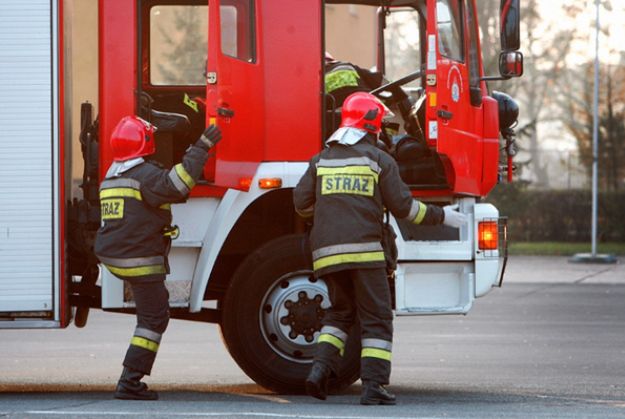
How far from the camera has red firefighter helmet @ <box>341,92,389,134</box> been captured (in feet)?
27.9

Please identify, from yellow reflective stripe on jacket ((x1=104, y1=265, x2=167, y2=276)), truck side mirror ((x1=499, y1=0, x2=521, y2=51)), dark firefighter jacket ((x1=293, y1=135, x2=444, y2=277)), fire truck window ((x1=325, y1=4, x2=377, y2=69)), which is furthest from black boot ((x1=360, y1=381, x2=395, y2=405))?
fire truck window ((x1=325, y1=4, x2=377, y2=69))

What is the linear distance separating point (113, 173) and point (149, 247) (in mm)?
484

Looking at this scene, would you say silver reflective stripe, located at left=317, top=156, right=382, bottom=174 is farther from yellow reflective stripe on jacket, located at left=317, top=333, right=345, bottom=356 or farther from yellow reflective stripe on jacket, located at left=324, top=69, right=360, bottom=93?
yellow reflective stripe on jacket, located at left=324, top=69, right=360, bottom=93

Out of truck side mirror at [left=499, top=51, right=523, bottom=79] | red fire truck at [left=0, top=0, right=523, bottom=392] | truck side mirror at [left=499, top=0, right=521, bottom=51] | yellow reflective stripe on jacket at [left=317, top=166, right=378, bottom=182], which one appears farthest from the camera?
truck side mirror at [left=499, top=51, right=523, bottom=79]

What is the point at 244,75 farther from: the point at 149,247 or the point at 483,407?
the point at 483,407

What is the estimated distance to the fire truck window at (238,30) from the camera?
8734 millimetres

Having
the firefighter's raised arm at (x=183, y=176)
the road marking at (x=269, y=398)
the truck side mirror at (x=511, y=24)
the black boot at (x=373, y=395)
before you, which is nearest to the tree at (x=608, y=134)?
the truck side mirror at (x=511, y=24)

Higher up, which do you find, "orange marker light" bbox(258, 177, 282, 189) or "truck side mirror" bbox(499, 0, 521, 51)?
"truck side mirror" bbox(499, 0, 521, 51)

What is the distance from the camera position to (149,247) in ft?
28.2

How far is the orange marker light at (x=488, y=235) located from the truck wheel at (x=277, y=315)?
105 centimetres

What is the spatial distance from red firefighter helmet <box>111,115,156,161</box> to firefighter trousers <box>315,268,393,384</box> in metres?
1.32

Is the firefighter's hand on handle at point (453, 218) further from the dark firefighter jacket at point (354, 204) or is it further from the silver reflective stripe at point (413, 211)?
the silver reflective stripe at point (413, 211)

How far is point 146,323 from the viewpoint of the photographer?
862cm

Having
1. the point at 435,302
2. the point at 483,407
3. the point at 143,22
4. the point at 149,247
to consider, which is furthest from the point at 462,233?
the point at 143,22
